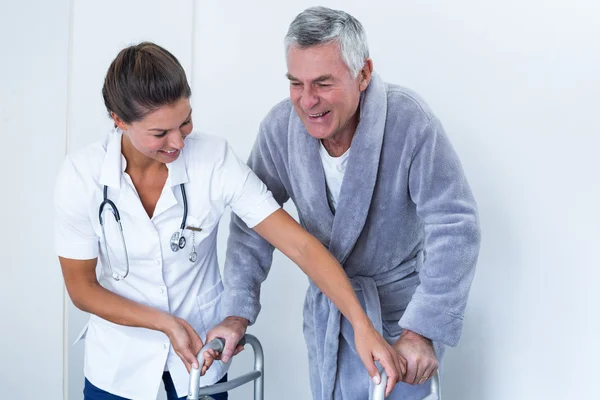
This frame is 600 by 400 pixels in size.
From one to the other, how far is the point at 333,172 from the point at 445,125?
1.72 ft

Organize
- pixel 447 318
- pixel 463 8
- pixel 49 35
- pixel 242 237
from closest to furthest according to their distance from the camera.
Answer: pixel 447 318 → pixel 242 237 → pixel 463 8 → pixel 49 35

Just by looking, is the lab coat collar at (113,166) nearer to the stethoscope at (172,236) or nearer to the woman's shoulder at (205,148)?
the stethoscope at (172,236)

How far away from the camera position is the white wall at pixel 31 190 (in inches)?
107

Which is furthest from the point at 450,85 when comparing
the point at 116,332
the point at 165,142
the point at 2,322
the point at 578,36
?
the point at 2,322

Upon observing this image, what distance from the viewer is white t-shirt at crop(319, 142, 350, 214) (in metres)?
1.87

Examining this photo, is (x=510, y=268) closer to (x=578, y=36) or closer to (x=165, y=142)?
(x=578, y=36)

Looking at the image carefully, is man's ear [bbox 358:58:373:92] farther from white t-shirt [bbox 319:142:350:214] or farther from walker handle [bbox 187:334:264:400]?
walker handle [bbox 187:334:264:400]

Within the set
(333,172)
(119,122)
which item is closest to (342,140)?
(333,172)

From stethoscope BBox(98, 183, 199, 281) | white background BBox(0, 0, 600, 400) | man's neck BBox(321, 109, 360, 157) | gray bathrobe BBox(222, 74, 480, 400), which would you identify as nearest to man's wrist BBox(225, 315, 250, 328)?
gray bathrobe BBox(222, 74, 480, 400)

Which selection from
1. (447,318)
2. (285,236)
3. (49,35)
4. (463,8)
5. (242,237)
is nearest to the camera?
(447,318)

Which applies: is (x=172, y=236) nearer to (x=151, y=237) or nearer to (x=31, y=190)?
(x=151, y=237)

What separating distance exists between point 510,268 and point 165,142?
1.05 meters

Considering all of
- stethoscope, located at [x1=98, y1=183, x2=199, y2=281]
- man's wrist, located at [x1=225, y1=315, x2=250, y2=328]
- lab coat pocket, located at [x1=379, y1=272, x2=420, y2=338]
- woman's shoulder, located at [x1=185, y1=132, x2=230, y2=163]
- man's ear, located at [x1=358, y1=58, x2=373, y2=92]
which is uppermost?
man's ear, located at [x1=358, y1=58, x2=373, y2=92]

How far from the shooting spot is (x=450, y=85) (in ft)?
7.31
